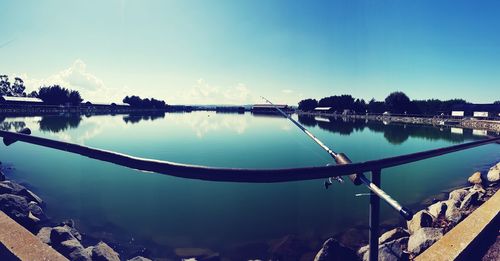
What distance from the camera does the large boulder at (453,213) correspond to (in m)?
8.75

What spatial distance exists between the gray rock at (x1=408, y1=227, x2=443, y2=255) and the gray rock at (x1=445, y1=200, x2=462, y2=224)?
243 centimetres

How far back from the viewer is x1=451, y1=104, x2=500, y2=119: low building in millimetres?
79156

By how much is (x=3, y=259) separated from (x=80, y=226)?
938cm

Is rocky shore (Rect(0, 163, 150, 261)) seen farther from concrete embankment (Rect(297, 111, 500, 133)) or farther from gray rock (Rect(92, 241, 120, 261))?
concrete embankment (Rect(297, 111, 500, 133))

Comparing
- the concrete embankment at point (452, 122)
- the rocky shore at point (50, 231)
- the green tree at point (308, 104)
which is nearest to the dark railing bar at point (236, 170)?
the rocky shore at point (50, 231)

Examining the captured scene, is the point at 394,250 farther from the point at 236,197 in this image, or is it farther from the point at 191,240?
the point at 236,197

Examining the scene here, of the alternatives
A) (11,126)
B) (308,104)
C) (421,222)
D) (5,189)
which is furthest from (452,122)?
(308,104)

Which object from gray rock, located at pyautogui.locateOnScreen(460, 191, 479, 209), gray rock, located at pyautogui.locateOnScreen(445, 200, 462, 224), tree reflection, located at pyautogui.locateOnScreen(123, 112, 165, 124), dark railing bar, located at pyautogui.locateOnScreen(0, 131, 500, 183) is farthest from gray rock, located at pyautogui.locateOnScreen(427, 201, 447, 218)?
tree reflection, located at pyautogui.locateOnScreen(123, 112, 165, 124)

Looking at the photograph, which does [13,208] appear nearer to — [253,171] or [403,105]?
[253,171]

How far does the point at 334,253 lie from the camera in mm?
7215

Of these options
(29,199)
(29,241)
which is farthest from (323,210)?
(29,199)

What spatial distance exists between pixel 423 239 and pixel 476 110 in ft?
339

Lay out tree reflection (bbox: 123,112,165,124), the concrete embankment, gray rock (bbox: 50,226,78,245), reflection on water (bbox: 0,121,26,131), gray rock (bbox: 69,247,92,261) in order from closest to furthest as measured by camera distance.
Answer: gray rock (bbox: 69,247,92,261)
gray rock (bbox: 50,226,78,245)
reflection on water (bbox: 0,121,26,131)
the concrete embankment
tree reflection (bbox: 123,112,165,124)

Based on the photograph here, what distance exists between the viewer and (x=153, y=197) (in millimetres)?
14453
